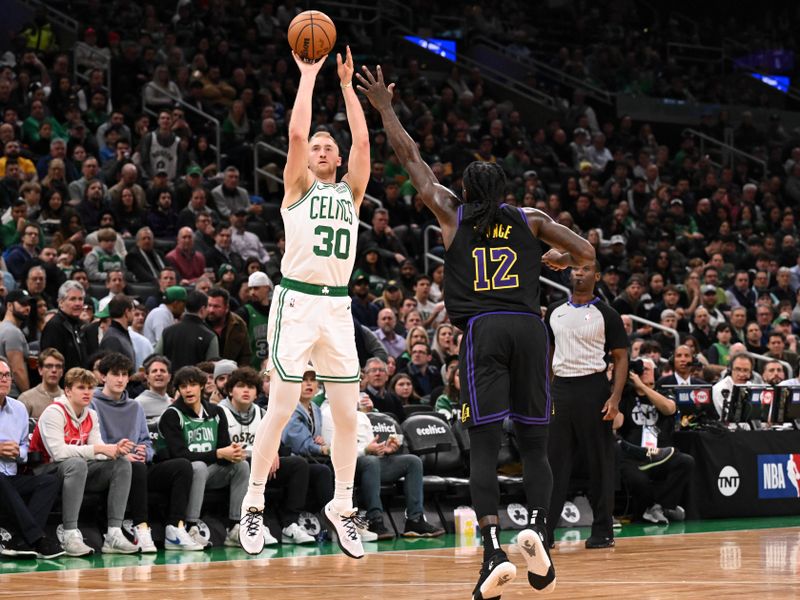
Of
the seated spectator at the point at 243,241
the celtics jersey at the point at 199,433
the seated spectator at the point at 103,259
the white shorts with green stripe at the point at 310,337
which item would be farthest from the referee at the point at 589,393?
the seated spectator at the point at 243,241

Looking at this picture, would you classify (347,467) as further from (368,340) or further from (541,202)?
(541,202)

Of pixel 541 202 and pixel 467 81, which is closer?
pixel 541 202

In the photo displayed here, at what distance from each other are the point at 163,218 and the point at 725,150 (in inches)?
575

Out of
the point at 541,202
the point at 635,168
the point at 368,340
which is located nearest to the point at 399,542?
the point at 368,340

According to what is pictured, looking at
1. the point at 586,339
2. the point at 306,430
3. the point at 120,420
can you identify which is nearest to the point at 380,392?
the point at 306,430

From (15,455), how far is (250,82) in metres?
11.8

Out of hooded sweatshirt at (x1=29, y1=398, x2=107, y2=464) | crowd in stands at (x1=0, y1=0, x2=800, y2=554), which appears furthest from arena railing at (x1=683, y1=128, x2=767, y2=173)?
hooded sweatshirt at (x1=29, y1=398, x2=107, y2=464)

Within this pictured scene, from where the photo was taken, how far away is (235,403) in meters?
11.7

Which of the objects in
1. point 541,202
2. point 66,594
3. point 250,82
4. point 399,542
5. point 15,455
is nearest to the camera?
point 66,594

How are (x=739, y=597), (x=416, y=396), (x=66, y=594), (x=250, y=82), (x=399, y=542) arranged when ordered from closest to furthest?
(x=739, y=597)
(x=66, y=594)
(x=399, y=542)
(x=416, y=396)
(x=250, y=82)

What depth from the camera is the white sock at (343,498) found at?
25.4 ft

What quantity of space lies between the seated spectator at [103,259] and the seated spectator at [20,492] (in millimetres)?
3949

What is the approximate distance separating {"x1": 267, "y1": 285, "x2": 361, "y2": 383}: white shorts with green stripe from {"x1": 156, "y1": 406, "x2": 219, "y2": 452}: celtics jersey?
4005 millimetres

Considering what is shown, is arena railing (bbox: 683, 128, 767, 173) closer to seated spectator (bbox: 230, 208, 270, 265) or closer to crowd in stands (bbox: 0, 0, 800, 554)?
crowd in stands (bbox: 0, 0, 800, 554)
